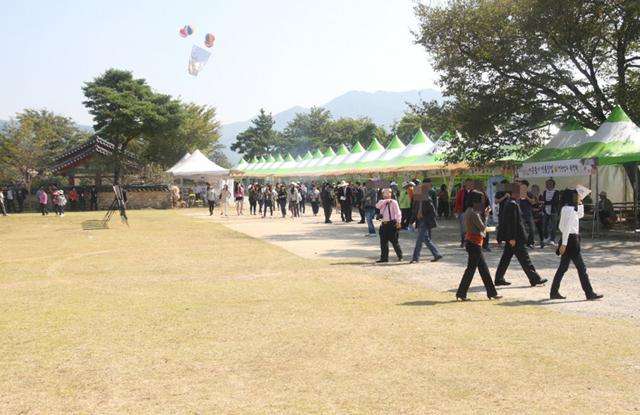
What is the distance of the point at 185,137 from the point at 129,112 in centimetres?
1707

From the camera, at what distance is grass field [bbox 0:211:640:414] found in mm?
4801

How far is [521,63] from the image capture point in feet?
66.1

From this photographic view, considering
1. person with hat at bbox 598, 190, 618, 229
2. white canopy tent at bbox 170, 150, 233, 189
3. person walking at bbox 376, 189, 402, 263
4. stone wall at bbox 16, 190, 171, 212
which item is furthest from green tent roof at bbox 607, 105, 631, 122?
stone wall at bbox 16, 190, 171, 212

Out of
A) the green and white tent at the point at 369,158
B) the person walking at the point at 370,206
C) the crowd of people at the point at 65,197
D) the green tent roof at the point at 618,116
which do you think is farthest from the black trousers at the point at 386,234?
the crowd of people at the point at 65,197

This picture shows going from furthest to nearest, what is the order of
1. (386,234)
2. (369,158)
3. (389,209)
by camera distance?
1. (369,158)
2. (386,234)
3. (389,209)

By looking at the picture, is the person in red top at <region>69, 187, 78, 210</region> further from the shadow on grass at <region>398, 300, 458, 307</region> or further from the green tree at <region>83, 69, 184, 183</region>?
the shadow on grass at <region>398, 300, 458, 307</region>

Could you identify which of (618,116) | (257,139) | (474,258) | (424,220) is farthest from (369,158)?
(257,139)

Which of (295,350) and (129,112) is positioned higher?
(129,112)

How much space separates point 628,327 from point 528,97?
15.0m

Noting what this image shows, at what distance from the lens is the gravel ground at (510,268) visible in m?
8.59

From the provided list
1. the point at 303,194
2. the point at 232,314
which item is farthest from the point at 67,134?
the point at 232,314

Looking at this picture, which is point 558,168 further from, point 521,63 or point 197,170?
point 197,170

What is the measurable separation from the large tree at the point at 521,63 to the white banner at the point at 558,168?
1.96 meters

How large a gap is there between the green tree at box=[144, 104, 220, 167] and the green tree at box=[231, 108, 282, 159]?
105 ft
